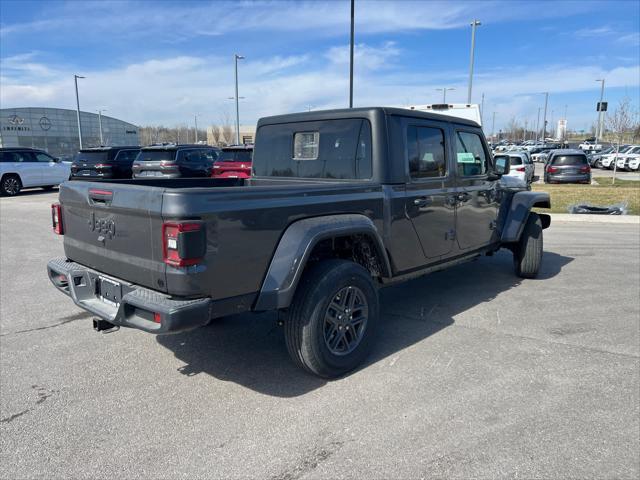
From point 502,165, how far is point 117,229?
14.8ft

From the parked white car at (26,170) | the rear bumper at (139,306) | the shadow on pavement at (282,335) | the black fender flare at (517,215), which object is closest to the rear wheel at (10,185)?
the parked white car at (26,170)

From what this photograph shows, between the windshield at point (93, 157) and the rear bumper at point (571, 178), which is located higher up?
the windshield at point (93, 157)

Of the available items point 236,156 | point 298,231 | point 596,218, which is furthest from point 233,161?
point 298,231

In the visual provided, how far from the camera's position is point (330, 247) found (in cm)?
393

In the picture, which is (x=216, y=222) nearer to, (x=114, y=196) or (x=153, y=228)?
(x=153, y=228)

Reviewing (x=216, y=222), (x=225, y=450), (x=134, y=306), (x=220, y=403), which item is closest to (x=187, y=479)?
(x=225, y=450)

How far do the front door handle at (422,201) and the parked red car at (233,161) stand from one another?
10598 millimetres

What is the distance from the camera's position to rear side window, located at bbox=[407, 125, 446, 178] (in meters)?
4.45

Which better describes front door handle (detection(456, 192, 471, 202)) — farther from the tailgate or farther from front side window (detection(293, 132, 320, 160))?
the tailgate

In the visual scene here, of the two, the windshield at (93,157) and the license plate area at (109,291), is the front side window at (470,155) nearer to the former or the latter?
the license plate area at (109,291)

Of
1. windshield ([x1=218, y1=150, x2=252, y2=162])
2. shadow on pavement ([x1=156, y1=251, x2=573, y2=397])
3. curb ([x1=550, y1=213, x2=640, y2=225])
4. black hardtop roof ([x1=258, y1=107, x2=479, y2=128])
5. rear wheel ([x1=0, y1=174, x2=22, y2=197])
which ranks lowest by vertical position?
shadow on pavement ([x1=156, y1=251, x2=573, y2=397])

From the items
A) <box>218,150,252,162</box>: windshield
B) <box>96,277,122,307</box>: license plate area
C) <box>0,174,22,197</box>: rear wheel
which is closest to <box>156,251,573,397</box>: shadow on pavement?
<box>96,277,122,307</box>: license plate area

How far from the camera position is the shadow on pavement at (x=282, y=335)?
3798 millimetres

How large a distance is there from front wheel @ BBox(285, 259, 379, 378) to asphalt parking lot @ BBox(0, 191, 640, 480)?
192 millimetres
